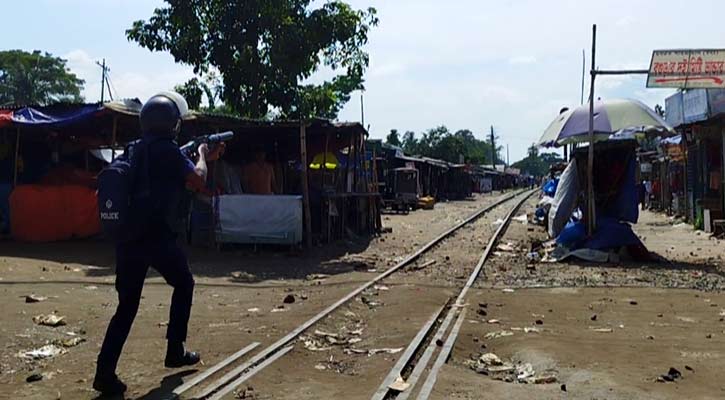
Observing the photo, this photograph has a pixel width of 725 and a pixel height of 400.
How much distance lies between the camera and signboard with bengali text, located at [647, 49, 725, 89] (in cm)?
1370

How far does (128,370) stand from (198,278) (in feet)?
18.6

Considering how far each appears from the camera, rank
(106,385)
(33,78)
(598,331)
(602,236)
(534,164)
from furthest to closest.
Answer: (534,164), (33,78), (602,236), (598,331), (106,385)

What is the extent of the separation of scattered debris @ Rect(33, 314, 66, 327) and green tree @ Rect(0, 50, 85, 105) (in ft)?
181

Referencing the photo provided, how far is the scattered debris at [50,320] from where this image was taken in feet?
24.2

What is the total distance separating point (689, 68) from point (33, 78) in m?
56.9

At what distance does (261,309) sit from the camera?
28.2ft

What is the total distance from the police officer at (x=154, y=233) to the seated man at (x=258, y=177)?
11129 mm

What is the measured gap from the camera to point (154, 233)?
511cm

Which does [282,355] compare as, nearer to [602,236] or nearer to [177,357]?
[177,357]

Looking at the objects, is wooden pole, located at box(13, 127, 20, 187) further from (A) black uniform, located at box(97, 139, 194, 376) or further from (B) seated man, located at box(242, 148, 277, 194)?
(A) black uniform, located at box(97, 139, 194, 376)

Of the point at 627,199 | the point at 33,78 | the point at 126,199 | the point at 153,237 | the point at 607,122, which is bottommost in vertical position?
the point at 153,237

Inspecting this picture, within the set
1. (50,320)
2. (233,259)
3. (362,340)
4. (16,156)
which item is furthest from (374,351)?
(16,156)

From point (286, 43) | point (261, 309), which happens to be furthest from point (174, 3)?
point (261, 309)

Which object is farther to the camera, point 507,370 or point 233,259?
point 233,259
